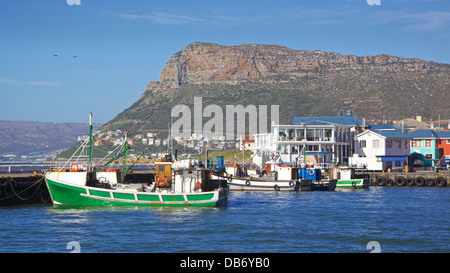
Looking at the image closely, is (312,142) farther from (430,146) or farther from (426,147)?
(430,146)

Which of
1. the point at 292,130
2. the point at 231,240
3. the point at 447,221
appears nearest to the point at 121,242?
the point at 231,240

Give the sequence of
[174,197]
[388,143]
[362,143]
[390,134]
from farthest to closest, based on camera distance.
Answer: [362,143] → [390,134] → [388,143] → [174,197]

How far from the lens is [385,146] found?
85.8 m

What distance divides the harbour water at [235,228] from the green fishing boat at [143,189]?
32.9 inches

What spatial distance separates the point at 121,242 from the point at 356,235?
452 inches

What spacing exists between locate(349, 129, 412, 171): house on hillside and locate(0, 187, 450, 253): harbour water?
40979mm

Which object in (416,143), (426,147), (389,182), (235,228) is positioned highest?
(416,143)

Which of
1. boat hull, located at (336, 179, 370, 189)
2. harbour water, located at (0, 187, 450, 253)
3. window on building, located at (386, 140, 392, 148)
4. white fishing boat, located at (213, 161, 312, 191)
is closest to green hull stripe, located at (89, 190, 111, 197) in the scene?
harbour water, located at (0, 187, 450, 253)

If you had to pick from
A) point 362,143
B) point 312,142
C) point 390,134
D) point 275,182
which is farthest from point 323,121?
point 275,182

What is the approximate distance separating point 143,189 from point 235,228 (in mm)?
11623

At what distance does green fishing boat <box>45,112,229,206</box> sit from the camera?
37.7 meters

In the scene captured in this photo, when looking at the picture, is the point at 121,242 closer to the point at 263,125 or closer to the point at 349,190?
the point at 349,190

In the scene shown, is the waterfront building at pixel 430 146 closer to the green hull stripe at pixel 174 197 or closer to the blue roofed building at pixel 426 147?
the blue roofed building at pixel 426 147

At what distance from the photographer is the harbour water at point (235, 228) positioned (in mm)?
24250
